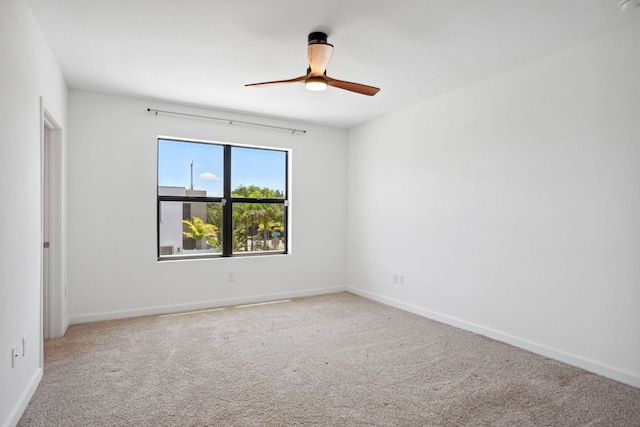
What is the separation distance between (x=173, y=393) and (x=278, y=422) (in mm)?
804

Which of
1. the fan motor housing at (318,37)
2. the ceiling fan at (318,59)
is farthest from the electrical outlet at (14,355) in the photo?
the fan motor housing at (318,37)

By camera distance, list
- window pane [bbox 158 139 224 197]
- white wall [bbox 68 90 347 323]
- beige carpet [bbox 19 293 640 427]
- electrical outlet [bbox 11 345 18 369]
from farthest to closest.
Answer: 1. window pane [bbox 158 139 224 197]
2. white wall [bbox 68 90 347 323]
3. beige carpet [bbox 19 293 640 427]
4. electrical outlet [bbox 11 345 18 369]

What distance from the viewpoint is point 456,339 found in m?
3.53

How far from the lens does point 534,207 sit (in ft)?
10.6

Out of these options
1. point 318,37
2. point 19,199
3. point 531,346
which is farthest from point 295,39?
point 531,346

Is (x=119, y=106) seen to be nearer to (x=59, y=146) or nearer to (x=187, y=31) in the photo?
(x=59, y=146)

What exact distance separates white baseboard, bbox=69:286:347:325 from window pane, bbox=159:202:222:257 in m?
0.65

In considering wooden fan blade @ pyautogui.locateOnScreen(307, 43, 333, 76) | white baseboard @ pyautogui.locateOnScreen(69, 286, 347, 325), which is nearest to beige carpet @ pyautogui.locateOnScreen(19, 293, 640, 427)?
white baseboard @ pyautogui.locateOnScreen(69, 286, 347, 325)

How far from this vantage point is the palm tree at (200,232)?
186 inches

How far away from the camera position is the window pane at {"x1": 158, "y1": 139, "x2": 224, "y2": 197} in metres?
4.57

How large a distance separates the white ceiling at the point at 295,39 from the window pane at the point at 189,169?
0.79 meters

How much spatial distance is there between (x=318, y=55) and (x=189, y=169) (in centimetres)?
267

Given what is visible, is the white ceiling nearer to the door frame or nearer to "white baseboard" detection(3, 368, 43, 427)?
the door frame

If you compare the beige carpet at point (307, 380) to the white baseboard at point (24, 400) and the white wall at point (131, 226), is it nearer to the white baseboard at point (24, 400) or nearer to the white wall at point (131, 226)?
the white baseboard at point (24, 400)
